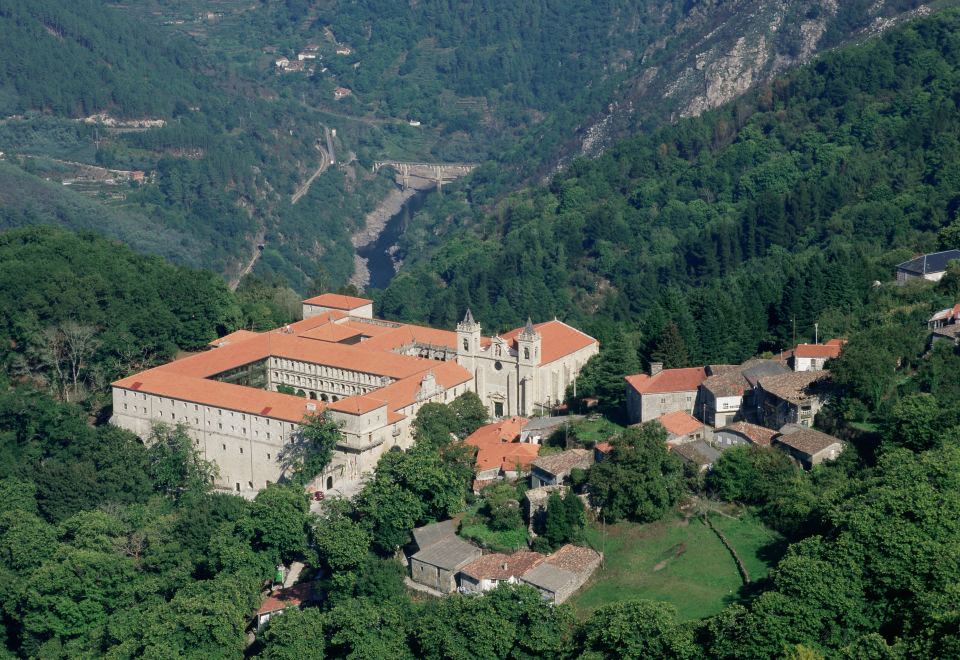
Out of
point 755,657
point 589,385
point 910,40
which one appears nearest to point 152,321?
point 589,385

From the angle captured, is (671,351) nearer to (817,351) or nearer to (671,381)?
(671,381)

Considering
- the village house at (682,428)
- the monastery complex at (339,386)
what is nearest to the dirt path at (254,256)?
the monastery complex at (339,386)

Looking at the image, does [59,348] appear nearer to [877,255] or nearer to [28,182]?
[877,255]

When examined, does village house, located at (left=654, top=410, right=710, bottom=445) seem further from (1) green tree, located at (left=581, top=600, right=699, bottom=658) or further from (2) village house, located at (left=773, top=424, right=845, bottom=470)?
(1) green tree, located at (left=581, top=600, right=699, bottom=658)

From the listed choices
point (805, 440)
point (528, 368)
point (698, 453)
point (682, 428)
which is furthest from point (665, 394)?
point (528, 368)

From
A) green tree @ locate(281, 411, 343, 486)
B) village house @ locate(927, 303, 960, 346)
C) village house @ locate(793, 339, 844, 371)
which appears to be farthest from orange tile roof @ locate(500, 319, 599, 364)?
village house @ locate(927, 303, 960, 346)

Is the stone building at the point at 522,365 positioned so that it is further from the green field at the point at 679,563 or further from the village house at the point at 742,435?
the green field at the point at 679,563
